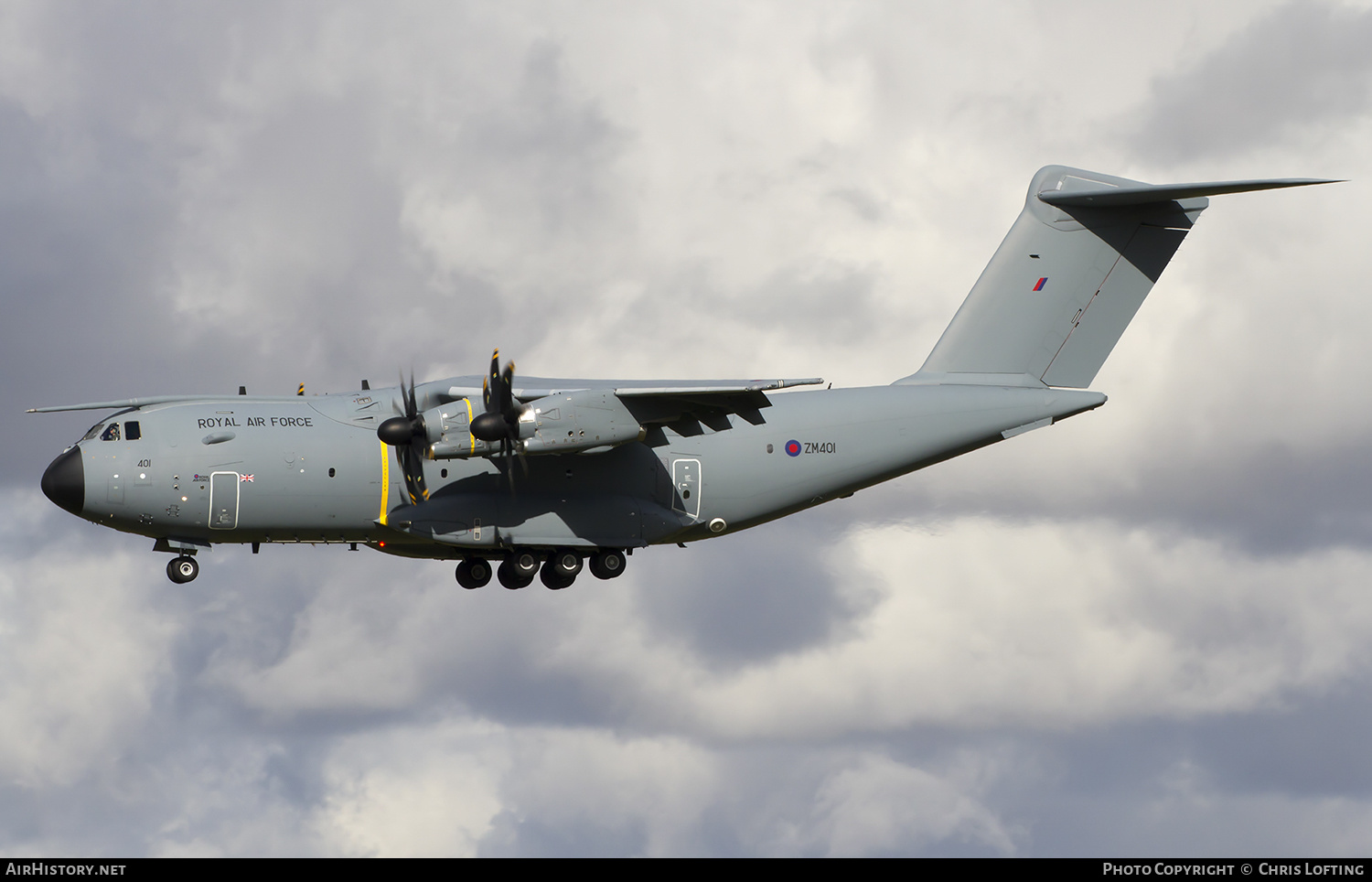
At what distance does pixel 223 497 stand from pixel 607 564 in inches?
235

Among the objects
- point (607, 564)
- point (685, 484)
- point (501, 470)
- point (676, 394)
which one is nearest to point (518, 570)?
point (607, 564)

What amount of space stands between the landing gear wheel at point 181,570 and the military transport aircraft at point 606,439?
0.03 m

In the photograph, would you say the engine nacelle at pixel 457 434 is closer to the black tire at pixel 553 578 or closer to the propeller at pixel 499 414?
the propeller at pixel 499 414

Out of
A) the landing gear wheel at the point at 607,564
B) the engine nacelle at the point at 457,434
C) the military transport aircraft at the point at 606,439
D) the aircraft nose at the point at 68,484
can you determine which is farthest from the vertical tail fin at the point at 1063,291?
the aircraft nose at the point at 68,484

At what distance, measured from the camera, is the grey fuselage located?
24.0 meters

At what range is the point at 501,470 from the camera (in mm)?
25266

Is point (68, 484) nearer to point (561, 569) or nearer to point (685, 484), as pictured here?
point (561, 569)

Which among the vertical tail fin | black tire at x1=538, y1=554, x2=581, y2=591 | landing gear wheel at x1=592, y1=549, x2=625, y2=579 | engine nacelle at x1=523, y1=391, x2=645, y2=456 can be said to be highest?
the vertical tail fin

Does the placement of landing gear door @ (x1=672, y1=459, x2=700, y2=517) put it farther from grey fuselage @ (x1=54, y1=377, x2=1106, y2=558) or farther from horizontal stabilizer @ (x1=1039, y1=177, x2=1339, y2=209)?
horizontal stabilizer @ (x1=1039, y1=177, x2=1339, y2=209)

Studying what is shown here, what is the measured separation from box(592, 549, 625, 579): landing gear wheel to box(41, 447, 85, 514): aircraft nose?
25.3 feet

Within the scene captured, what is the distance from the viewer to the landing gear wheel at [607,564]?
26000mm

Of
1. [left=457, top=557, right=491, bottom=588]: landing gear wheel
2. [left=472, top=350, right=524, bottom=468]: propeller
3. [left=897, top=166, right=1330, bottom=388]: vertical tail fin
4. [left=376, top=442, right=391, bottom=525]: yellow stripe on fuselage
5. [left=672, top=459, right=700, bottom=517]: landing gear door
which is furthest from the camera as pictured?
[left=897, top=166, right=1330, bottom=388]: vertical tail fin

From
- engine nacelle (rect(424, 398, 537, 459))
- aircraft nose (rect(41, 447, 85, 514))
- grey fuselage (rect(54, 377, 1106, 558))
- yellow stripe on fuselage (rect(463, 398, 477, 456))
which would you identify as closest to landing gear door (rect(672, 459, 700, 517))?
grey fuselage (rect(54, 377, 1106, 558))
